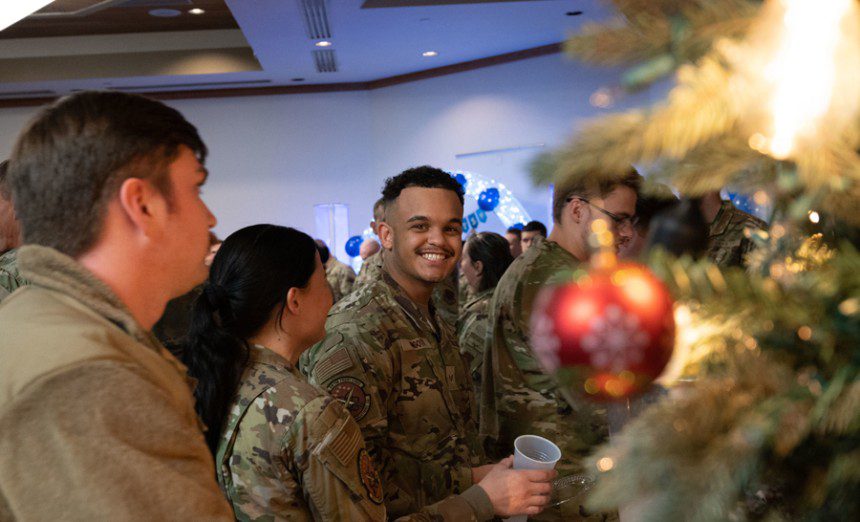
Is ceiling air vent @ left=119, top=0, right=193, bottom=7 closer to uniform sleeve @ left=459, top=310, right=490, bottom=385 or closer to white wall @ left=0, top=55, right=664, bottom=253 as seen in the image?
Result: white wall @ left=0, top=55, right=664, bottom=253

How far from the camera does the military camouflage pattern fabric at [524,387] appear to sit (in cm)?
249

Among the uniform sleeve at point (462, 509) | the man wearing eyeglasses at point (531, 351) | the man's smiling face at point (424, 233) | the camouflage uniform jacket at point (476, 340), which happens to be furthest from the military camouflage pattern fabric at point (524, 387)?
the camouflage uniform jacket at point (476, 340)

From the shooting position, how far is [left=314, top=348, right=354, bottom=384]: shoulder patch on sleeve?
2.17 m

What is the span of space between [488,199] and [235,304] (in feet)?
26.1

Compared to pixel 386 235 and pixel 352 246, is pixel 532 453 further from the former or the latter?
pixel 352 246

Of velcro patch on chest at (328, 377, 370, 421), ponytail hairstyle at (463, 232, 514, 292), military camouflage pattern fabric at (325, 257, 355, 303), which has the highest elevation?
velcro patch on chest at (328, 377, 370, 421)

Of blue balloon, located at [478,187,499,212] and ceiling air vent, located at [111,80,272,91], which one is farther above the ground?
ceiling air vent, located at [111,80,272,91]

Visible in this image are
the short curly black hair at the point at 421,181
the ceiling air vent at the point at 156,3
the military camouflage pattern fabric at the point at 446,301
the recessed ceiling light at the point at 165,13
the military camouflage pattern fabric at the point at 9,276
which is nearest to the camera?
the short curly black hair at the point at 421,181

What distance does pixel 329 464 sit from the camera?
1587 millimetres

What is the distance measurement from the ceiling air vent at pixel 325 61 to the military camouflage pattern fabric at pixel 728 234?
6968mm

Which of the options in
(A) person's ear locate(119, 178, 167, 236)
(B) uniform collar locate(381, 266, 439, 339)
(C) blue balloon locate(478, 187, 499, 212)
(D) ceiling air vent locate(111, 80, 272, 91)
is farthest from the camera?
(D) ceiling air vent locate(111, 80, 272, 91)

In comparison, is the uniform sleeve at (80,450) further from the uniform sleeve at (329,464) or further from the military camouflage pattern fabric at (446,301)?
the military camouflage pattern fabric at (446,301)

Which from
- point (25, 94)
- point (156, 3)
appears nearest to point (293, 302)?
point (156, 3)

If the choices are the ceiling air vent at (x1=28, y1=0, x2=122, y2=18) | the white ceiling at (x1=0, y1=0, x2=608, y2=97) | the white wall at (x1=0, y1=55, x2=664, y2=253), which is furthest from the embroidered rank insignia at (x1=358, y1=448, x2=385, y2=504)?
the white wall at (x1=0, y1=55, x2=664, y2=253)
